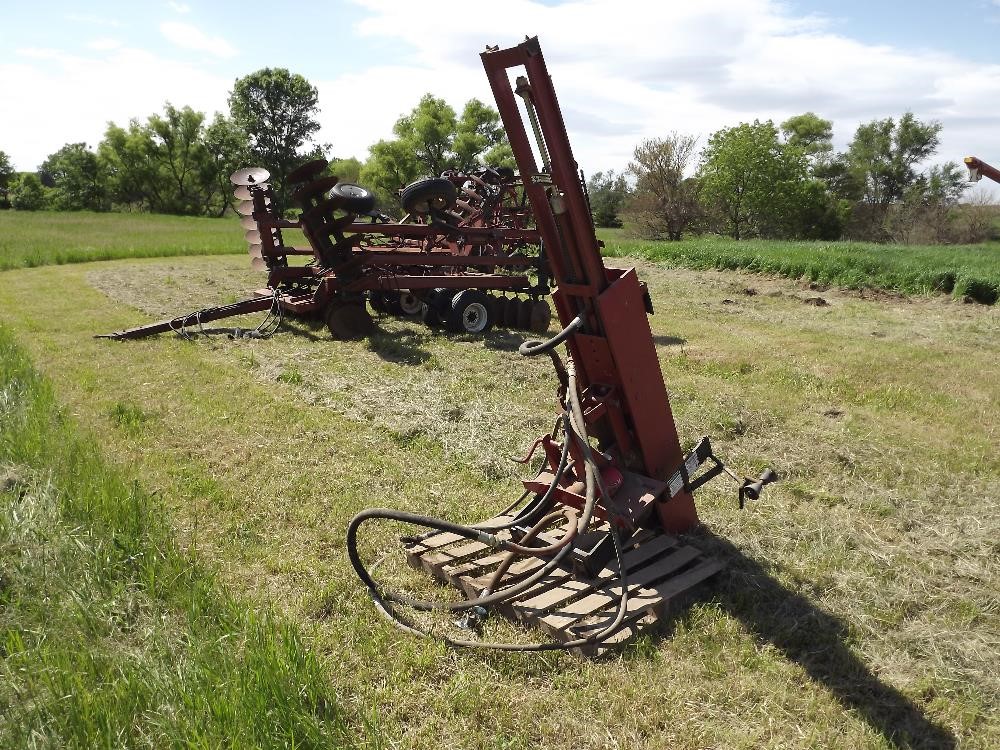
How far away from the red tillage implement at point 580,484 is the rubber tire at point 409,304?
308 inches

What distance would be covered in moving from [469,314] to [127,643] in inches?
300

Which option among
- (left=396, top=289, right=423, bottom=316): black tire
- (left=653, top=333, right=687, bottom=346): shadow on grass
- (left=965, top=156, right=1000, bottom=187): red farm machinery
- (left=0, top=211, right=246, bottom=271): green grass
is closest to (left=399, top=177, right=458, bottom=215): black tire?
(left=396, top=289, right=423, bottom=316): black tire

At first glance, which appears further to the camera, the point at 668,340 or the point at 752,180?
the point at 752,180

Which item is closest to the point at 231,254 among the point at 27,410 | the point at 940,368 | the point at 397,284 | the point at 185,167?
the point at 397,284

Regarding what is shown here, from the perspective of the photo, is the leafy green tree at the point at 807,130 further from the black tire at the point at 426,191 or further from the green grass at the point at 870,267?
the black tire at the point at 426,191

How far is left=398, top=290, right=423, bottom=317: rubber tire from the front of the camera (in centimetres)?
1159

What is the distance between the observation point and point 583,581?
3.71 meters

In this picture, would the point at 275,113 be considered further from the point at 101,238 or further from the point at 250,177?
the point at 250,177

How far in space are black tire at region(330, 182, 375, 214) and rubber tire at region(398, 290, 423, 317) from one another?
1834mm

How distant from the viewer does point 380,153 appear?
53406mm

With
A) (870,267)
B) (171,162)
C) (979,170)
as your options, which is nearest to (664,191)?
(870,267)

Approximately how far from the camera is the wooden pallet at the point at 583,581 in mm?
3320

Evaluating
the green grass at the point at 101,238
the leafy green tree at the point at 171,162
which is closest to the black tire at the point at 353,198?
the green grass at the point at 101,238

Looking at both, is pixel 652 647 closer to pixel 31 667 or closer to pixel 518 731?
pixel 518 731
